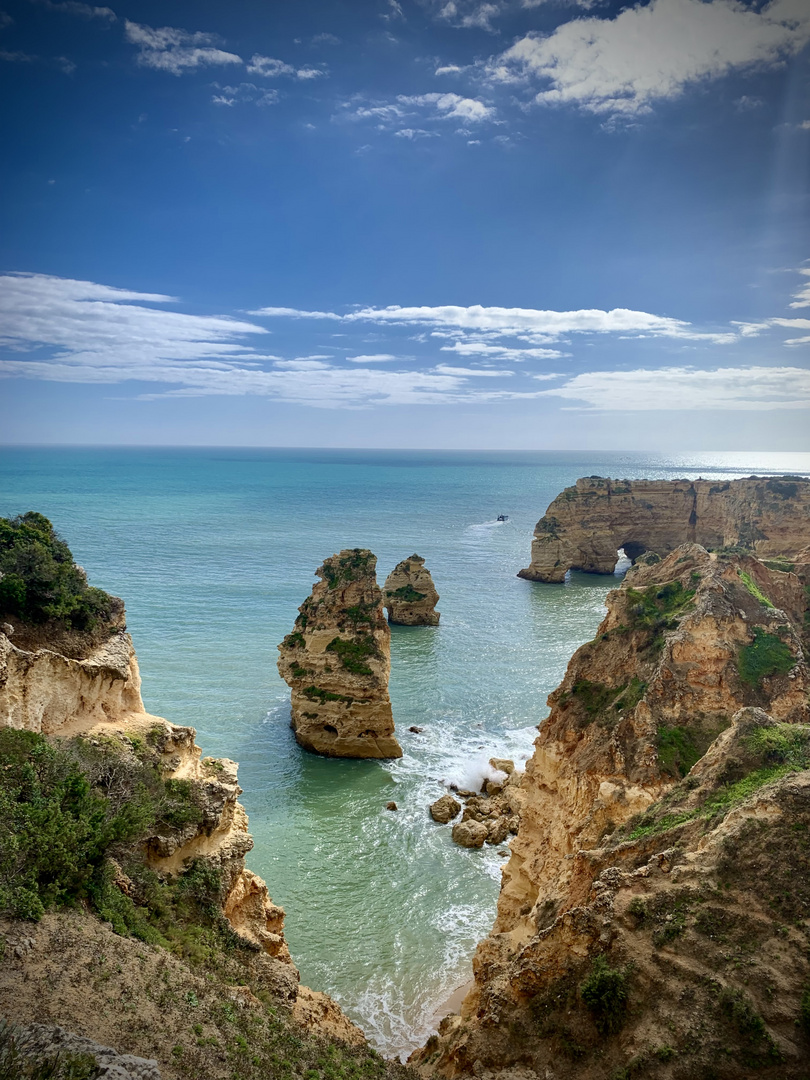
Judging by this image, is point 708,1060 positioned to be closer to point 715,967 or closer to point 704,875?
point 715,967

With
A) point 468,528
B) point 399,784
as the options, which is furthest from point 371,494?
point 399,784

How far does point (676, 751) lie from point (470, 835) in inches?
443

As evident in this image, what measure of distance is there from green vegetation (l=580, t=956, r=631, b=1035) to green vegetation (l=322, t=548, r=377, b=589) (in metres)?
23.1

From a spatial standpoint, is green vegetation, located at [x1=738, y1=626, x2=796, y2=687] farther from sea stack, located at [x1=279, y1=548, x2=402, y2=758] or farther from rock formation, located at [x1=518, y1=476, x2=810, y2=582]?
rock formation, located at [x1=518, y1=476, x2=810, y2=582]

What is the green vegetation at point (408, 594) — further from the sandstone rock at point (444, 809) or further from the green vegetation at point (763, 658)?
the green vegetation at point (763, 658)

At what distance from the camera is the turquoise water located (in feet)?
61.9

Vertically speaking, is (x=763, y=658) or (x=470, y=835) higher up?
(x=763, y=658)

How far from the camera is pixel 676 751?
1432 centimetres

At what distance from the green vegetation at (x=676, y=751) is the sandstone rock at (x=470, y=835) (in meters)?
11.0

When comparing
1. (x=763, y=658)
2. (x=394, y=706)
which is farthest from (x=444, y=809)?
(x=763, y=658)

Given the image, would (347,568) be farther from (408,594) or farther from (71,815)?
(71,815)

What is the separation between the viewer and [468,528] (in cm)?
11031

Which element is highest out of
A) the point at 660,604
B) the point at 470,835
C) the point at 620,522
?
the point at 620,522

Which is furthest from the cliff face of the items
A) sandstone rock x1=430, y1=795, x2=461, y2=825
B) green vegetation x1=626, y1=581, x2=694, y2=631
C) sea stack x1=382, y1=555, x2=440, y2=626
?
sea stack x1=382, y1=555, x2=440, y2=626
